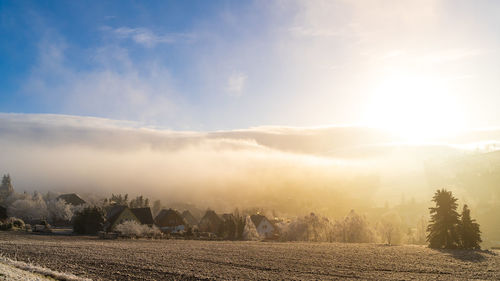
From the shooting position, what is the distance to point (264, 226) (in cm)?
11488

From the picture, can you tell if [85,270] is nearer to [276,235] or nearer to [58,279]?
[58,279]

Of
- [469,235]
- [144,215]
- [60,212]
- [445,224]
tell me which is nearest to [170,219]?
[144,215]

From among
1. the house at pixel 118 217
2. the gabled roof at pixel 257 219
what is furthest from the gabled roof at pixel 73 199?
the gabled roof at pixel 257 219

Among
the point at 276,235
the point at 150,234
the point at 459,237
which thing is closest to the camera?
the point at 459,237

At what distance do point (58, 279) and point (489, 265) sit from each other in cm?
4196

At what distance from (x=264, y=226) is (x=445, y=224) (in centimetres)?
6195

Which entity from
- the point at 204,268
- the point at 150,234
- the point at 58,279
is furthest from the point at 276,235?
the point at 58,279

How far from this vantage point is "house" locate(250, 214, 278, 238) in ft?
370

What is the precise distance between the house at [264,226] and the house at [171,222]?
76.0ft

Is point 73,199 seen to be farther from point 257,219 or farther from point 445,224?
point 445,224

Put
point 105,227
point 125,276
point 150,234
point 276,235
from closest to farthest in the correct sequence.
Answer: point 125,276, point 150,234, point 105,227, point 276,235

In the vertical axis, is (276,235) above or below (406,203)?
below

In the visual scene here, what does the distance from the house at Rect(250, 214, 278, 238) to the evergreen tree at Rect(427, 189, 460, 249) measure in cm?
5693

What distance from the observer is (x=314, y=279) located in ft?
94.3
